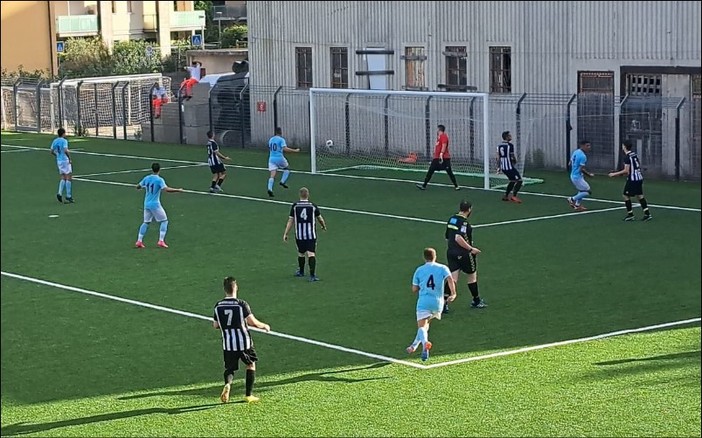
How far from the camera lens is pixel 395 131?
35688mm

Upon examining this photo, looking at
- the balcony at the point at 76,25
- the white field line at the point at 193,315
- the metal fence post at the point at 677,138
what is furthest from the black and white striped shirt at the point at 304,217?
the metal fence post at the point at 677,138

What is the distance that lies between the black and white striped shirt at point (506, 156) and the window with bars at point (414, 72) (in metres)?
5.53

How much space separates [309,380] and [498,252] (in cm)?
884

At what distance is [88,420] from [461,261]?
19.8 feet

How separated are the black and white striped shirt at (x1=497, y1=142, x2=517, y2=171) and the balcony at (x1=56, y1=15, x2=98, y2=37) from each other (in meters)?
23.3

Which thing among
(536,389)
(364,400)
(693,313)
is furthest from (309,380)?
(693,313)

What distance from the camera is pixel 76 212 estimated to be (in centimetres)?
2656

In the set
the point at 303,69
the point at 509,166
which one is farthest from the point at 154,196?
the point at 303,69

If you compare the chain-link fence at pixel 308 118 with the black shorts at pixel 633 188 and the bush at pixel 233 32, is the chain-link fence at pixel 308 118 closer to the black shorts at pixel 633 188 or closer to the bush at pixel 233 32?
the black shorts at pixel 633 188

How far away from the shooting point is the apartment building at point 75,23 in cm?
218

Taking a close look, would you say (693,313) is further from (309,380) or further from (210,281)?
(210,281)

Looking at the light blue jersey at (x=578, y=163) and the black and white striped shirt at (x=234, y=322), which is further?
the light blue jersey at (x=578, y=163)

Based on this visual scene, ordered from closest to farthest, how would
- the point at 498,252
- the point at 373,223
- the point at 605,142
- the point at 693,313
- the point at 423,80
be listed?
1. the point at 693,313
2. the point at 498,252
3. the point at 373,223
4. the point at 605,142
5. the point at 423,80

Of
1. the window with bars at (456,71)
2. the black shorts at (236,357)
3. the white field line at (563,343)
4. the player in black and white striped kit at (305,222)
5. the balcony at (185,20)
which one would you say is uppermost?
the window with bars at (456,71)
